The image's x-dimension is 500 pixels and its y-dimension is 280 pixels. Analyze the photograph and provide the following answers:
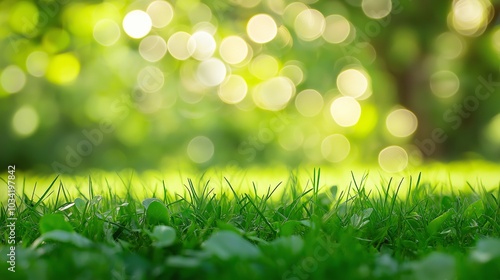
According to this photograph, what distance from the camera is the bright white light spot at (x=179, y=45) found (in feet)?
19.7

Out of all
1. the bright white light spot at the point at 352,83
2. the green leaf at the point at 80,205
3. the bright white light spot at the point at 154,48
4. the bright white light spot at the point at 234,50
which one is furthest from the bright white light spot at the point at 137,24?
the green leaf at the point at 80,205

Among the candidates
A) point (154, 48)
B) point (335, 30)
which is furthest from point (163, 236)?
point (335, 30)

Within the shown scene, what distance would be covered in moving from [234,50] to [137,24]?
3.04 feet

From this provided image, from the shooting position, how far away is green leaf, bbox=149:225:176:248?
1.12 metres

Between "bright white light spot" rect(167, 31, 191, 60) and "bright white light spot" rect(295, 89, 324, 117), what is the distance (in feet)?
3.84

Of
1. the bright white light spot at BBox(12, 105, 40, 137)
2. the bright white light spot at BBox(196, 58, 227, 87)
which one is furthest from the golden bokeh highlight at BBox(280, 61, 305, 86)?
the bright white light spot at BBox(12, 105, 40, 137)

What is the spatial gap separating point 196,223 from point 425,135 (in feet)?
18.8

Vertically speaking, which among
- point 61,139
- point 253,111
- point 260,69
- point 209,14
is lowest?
point 61,139

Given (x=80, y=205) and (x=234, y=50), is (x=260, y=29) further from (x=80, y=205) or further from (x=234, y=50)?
(x=80, y=205)

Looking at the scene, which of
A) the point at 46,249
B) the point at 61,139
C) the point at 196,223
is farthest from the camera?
the point at 61,139

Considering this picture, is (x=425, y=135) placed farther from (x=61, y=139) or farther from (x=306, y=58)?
(x=61, y=139)

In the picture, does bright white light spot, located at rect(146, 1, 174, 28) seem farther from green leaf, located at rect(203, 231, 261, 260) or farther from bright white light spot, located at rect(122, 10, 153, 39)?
green leaf, located at rect(203, 231, 261, 260)

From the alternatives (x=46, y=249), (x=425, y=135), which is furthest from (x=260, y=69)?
(x=46, y=249)

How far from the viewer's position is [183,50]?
607cm
